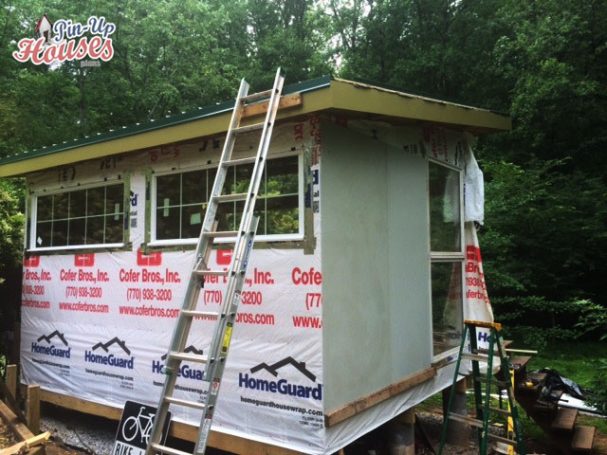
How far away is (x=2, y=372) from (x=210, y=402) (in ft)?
17.9

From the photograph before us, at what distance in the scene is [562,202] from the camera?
1171 cm

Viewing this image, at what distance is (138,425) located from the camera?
188 inches

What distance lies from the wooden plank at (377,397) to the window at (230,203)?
1.47 metres

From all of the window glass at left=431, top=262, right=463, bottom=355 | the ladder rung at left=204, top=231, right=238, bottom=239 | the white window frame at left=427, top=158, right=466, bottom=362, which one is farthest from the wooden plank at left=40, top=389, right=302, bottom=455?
the window glass at left=431, top=262, right=463, bottom=355

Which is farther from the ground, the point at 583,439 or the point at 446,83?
the point at 446,83

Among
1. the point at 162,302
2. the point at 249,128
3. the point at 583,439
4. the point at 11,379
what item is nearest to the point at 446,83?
the point at 583,439

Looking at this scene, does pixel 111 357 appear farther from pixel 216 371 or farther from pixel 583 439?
pixel 583 439

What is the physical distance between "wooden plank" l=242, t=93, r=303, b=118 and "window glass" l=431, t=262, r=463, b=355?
8.70 feet

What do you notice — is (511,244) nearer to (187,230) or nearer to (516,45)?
(516,45)

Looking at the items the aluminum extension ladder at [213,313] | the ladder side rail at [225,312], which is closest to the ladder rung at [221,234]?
the aluminum extension ladder at [213,313]

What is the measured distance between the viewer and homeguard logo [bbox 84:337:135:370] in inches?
212

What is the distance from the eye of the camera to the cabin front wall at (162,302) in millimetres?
4137

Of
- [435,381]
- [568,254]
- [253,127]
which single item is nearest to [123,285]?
[253,127]

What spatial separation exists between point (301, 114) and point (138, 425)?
128 inches
